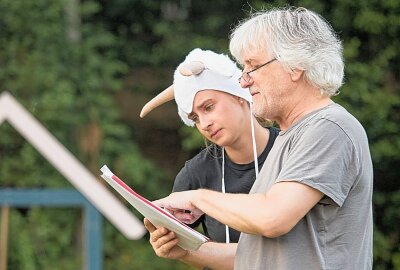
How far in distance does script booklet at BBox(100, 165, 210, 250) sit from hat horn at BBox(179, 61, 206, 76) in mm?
648

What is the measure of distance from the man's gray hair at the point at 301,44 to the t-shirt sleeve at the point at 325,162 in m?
0.14

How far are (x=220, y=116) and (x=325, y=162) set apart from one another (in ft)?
2.72

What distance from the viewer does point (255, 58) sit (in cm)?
252

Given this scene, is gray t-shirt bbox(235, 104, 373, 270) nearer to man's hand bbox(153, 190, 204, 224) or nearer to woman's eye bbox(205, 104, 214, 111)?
man's hand bbox(153, 190, 204, 224)

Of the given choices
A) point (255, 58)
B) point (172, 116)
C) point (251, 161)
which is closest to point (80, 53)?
point (172, 116)

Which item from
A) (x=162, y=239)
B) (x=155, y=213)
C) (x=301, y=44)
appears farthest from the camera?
(x=162, y=239)

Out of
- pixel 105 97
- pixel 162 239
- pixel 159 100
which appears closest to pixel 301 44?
pixel 162 239

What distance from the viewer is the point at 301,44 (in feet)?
8.08

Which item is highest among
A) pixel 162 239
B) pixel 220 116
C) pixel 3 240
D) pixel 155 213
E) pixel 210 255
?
pixel 220 116

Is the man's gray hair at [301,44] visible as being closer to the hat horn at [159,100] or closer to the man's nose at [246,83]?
the man's nose at [246,83]

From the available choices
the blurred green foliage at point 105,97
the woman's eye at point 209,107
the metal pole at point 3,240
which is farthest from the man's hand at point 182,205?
the blurred green foliage at point 105,97

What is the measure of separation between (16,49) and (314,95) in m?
5.25

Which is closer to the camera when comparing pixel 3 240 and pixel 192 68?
pixel 192 68

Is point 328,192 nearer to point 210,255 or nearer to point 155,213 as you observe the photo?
point 155,213
